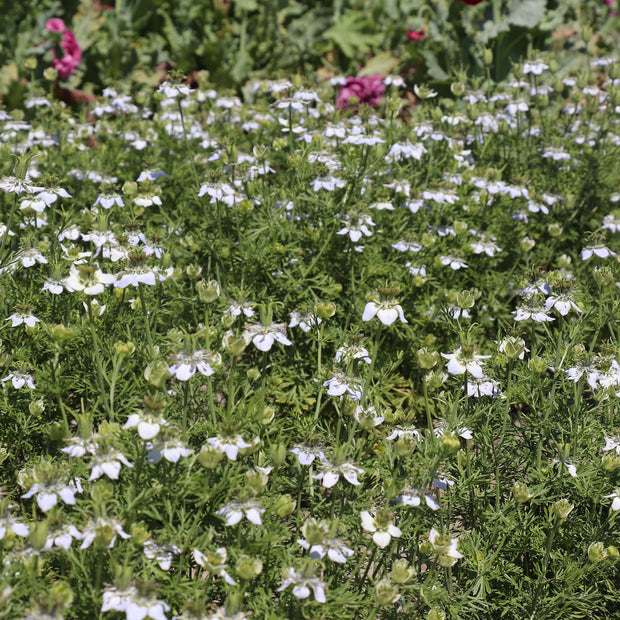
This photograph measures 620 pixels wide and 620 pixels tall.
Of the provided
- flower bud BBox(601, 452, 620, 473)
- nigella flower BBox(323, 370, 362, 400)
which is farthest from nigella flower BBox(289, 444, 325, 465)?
flower bud BBox(601, 452, 620, 473)

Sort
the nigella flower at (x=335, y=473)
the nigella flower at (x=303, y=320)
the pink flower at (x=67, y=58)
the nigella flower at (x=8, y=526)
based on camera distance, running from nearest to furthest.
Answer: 1. the nigella flower at (x=8, y=526)
2. the nigella flower at (x=335, y=473)
3. the nigella flower at (x=303, y=320)
4. the pink flower at (x=67, y=58)

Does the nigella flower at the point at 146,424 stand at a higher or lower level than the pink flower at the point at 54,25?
lower

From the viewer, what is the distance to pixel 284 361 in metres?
3.31

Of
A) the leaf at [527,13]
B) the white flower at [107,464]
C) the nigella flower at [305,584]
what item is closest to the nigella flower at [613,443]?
the nigella flower at [305,584]

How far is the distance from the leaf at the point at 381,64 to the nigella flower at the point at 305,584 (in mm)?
6123

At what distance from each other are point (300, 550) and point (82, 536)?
714mm

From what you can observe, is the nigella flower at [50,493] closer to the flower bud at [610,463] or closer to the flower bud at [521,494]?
the flower bud at [521,494]

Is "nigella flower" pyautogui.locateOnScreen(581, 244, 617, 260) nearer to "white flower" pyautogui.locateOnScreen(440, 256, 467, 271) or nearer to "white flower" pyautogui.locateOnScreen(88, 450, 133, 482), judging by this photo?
"white flower" pyautogui.locateOnScreen(440, 256, 467, 271)

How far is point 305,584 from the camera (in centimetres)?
193

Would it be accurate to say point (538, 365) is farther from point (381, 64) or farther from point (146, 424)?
point (381, 64)

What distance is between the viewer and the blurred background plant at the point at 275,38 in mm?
6805

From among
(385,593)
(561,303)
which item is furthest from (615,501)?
(385,593)

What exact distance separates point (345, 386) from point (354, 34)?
19.7ft

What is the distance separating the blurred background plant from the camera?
680cm
